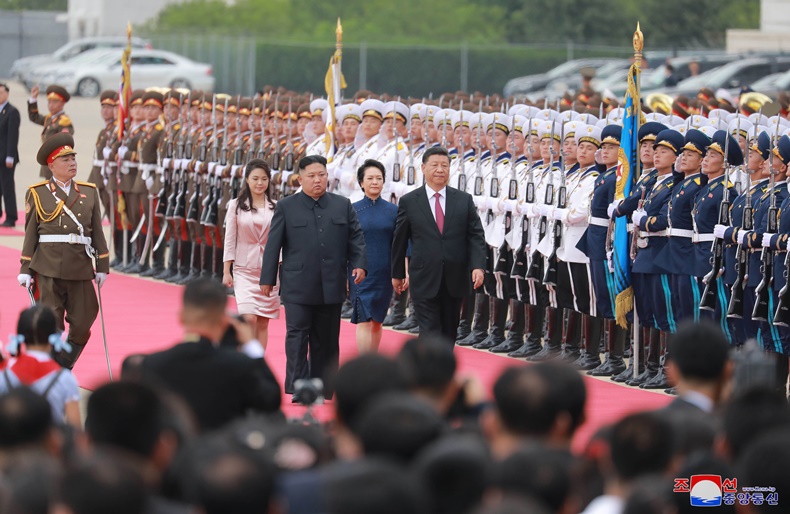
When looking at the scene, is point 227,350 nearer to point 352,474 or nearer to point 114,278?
point 352,474

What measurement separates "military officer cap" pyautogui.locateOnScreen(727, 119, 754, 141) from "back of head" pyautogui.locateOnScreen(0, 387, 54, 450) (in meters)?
8.30

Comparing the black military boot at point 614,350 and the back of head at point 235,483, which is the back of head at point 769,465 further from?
the black military boot at point 614,350

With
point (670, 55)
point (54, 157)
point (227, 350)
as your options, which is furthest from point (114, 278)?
point (670, 55)

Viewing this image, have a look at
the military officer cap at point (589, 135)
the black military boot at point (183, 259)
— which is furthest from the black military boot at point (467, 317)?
the black military boot at point (183, 259)

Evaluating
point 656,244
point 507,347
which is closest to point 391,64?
point 507,347

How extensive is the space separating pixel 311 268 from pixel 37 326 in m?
4.04

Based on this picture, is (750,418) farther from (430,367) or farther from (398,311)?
(398,311)

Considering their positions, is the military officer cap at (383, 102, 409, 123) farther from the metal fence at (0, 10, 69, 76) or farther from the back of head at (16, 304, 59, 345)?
the metal fence at (0, 10, 69, 76)

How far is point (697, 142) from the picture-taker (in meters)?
12.2

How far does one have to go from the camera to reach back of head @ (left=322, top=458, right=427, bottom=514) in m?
4.16

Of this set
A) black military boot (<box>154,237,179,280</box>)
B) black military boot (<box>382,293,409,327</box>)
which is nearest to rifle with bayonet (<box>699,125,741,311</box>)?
black military boot (<box>382,293,409,327</box>)

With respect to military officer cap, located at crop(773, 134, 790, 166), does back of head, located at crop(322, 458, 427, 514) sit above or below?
below

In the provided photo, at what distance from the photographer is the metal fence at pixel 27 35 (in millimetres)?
52719

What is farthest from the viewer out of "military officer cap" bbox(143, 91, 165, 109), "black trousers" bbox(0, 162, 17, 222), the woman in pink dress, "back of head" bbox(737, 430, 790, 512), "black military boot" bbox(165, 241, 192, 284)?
"black trousers" bbox(0, 162, 17, 222)
